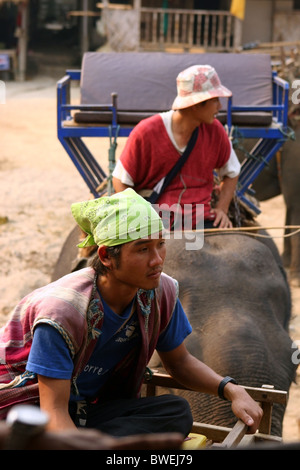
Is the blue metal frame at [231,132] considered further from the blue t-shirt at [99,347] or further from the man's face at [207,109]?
the blue t-shirt at [99,347]

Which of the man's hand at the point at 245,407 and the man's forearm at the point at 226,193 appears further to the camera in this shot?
the man's forearm at the point at 226,193

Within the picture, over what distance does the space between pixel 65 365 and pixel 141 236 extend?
0.46 metres

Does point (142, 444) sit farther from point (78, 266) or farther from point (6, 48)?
point (6, 48)

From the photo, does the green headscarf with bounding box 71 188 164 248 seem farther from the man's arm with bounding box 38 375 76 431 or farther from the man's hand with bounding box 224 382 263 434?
the man's hand with bounding box 224 382 263 434

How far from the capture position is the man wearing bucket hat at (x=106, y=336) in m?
2.37

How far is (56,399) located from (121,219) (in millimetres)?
581

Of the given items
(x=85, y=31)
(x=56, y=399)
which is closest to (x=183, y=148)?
(x=56, y=399)

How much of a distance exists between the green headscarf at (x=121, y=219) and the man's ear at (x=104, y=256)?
0.02 meters

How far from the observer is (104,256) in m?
2.55

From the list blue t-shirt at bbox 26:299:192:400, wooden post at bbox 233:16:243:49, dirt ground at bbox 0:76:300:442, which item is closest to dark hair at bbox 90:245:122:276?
blue t-shirt at bbox 26:299:192:400

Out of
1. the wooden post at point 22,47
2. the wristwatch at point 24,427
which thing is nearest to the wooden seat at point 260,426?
the wristwatch at point 24,427

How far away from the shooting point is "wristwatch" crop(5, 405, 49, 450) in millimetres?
1121

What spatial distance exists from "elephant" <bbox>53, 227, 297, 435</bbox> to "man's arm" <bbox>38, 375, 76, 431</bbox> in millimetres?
1056

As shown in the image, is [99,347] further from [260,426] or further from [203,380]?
[260,426]
